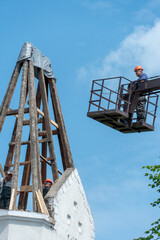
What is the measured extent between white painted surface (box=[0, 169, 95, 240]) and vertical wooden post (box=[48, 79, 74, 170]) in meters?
1.39

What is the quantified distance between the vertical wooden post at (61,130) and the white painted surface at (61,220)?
139 cm

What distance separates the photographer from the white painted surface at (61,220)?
19.3 metres

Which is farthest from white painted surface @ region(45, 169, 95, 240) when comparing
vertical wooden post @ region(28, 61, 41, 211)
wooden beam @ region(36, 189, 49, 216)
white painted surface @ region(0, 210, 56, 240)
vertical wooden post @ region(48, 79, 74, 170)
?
vertical wooden post @ region(48, 79, 74, 170)

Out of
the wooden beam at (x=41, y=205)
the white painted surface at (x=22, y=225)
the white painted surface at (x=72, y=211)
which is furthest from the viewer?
the white painted surface at (x=72, y=211)

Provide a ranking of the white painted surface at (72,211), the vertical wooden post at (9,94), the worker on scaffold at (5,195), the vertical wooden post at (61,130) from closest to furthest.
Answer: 1. the worker on scaffold at (5,195)
2. the white painted surface at (72,211)
3. the vertical wooden post at (9,94)
4. the vertical wooden post at (61,130)

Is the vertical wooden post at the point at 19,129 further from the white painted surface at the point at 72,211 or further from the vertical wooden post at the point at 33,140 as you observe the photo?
the white painted surface at the point at 72,211

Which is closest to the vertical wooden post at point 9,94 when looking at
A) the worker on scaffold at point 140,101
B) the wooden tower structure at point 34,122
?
the wooden tower structure at point 34,122

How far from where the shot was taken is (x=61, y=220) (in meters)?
21.0

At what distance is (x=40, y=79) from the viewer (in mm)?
24828

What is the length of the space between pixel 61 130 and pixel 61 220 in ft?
16.6

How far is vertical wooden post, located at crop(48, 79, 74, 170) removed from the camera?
952 inches

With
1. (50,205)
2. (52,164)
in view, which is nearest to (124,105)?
(52,164)

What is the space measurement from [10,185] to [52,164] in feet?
11.3

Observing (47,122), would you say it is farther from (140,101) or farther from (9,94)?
(140,101)
